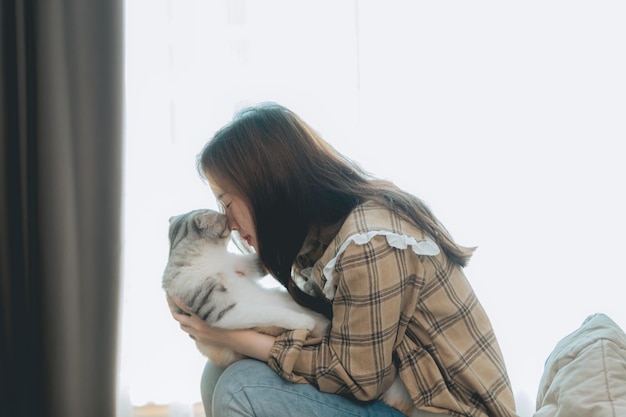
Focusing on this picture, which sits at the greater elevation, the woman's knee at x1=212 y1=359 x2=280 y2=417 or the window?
the window

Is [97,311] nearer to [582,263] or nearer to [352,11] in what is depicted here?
[352,11]

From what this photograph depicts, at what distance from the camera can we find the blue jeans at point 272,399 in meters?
1.29

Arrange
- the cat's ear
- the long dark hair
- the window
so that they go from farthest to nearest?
1. the window
2. the cat's ear
3. the long dark hair

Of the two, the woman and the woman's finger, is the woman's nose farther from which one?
the woman's finger

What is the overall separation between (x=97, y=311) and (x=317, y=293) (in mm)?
966

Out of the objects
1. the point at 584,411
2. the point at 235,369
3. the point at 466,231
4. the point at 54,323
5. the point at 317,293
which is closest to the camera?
the point at 584,411

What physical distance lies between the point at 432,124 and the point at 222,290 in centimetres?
113

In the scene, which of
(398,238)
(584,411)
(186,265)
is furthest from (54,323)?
(584,411)

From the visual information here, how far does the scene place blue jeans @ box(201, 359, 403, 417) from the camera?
1291mm

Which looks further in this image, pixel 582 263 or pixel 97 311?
pixel 582 263

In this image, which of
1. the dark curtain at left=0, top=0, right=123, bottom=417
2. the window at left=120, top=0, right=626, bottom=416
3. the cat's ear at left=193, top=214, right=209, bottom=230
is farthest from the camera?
the window at left=120, top=0, right=626, bottom=416

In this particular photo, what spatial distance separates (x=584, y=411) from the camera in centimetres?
125

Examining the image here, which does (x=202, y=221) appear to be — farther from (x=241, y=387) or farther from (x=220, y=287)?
(x=241, y=387)

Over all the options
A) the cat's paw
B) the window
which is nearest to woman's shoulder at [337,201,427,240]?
the cat's paw
